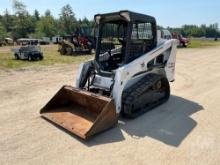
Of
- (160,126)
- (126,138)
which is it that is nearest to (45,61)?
(160,126)

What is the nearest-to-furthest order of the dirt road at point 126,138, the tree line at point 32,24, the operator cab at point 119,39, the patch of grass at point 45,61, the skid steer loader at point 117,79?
the dirt road at point 126,138 < the skid steer loader at point 117,79 < the operator cab at point 119,39 < the patch of grass at point 45,61 < the tree line at point 32,24

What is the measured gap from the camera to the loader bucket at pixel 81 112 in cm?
431

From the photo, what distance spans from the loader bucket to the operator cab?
0.84m

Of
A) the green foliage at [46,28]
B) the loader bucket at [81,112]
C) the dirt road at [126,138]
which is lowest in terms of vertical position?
the dirt road at [126,138]

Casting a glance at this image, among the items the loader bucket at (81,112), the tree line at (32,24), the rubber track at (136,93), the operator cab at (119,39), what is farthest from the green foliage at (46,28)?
the rubber track at (136,93)

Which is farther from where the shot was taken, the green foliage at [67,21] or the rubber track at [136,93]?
the green foliage at [67,21]

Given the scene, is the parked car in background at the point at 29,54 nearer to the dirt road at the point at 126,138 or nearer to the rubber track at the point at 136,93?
the dirt road at the point at 126,138

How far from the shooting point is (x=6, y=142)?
412 cm

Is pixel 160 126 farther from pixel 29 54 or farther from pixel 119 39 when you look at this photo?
pixel 29 54

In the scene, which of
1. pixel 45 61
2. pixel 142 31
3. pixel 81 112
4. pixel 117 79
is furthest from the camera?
pixel 45 61

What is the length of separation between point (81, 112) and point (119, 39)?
82.4 inches

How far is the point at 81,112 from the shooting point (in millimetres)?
5242

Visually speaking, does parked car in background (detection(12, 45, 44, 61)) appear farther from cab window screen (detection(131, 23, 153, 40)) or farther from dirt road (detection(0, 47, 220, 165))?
cab window screen (detection(131, 23, 153, 40))

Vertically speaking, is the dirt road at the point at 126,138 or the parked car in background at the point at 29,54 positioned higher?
the parked car in background at the point at 29,54
